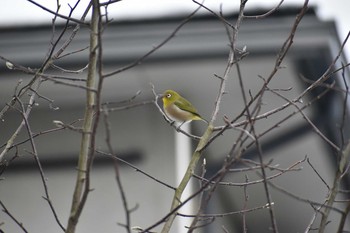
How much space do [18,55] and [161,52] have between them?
3.39 ft

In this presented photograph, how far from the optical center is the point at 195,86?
207 inches

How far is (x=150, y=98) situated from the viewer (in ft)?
17.8

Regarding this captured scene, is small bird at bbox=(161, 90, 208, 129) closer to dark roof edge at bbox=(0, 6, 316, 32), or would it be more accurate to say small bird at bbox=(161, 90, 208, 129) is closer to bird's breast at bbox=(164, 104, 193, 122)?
bird's breast at bbox=(164, 104, 193, 122)

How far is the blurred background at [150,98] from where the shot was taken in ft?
13.4

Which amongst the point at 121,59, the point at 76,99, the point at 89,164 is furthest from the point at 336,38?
the point at 89,164

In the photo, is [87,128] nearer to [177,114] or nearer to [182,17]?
[177,114]

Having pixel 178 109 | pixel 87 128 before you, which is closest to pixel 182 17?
pixel 178 109

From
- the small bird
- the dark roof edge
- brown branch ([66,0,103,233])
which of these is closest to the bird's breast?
the small bird

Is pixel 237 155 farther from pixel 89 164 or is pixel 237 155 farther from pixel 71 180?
pixel 71 180

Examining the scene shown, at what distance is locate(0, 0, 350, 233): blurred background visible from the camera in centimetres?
407

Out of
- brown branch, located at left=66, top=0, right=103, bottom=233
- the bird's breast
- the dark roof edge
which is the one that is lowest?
brown branch, located at left=66, top=0, right=103, bottom=233

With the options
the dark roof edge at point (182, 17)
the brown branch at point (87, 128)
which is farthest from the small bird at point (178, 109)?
the brown branch at point (87, 128)

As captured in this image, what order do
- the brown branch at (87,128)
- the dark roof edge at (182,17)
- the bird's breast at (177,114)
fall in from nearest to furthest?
the brown branch at (87,128) < the bird's breast at (177,114) < the dark roof edge at (182,17)

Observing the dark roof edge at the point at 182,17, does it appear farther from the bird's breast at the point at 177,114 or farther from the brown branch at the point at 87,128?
the brown branch at the point at 87,128
